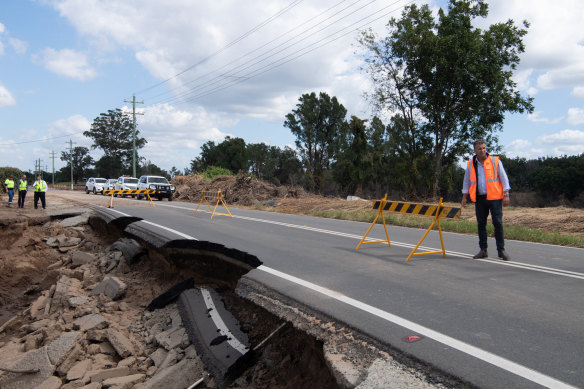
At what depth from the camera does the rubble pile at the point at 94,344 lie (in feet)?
15.4

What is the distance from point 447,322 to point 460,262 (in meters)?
3.02

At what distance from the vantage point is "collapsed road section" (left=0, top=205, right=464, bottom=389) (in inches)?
137

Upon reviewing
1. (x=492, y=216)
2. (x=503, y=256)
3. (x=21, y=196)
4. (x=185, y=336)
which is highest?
(x=492, y=216)

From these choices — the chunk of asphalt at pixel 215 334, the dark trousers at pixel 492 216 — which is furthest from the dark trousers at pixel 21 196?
the dark trousers at pixel 492 216

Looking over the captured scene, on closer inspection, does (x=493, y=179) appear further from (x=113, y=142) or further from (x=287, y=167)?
(x=113, y=142)

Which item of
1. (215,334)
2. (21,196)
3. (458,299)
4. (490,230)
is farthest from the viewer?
(21,196)

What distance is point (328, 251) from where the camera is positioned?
758 centimetres

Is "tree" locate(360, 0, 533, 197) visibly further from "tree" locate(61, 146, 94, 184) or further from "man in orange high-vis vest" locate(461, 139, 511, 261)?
"tree" locate(61, 146, 94, 184)

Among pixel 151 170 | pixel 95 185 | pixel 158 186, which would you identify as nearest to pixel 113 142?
pixel 151 170

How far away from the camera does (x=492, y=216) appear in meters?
6.85

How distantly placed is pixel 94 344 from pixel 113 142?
285 ft

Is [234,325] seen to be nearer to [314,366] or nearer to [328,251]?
[314,366]

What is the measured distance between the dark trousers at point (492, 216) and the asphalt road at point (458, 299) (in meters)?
0.32

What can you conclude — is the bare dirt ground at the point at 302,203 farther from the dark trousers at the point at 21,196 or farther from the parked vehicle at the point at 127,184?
the dark trousers at the point at 21,196
